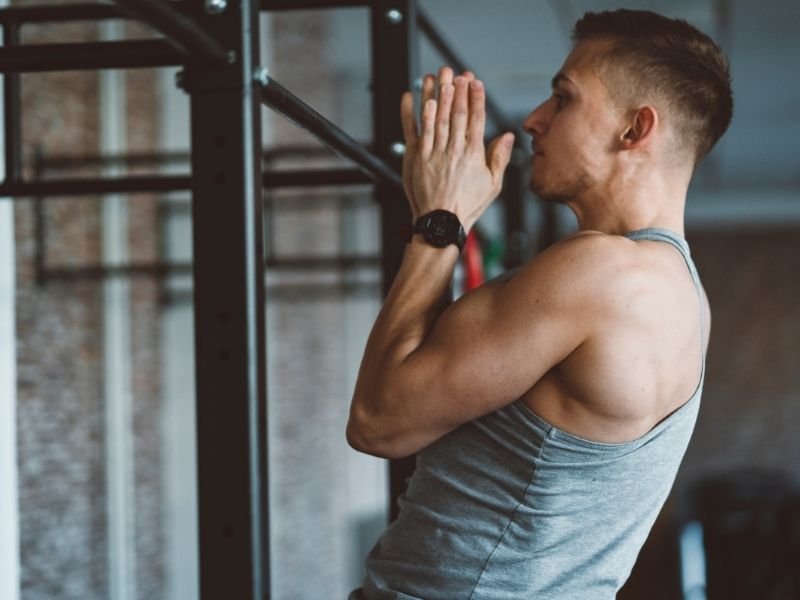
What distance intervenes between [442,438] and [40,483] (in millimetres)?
1826

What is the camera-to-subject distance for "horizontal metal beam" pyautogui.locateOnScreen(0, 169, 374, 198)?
4.79 feet

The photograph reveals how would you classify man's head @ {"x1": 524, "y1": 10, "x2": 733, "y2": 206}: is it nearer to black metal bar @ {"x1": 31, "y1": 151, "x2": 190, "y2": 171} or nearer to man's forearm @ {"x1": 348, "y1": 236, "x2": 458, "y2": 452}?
man's forearm @ {"x1": 348, "y1": 236, "x2": 458, "y2": 452}

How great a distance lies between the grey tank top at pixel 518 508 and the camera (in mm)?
1166

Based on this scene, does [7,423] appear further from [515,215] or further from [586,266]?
[586,266]

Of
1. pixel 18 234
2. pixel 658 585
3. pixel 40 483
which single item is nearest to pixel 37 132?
pixel 18 234

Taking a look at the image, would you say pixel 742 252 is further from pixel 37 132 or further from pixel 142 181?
pixel 142 181

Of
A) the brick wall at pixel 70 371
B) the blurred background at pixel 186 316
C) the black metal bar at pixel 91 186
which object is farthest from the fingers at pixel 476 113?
the brick wall at pixel 70 371

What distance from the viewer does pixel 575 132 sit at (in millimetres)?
1255

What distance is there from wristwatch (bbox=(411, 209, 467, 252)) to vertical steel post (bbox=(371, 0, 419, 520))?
38 cm

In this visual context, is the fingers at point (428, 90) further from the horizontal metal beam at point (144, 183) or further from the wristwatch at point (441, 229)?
the horizontal metal beam at point (144, 183)

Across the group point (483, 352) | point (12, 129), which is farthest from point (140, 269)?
point (483, 352)

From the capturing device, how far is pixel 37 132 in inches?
111

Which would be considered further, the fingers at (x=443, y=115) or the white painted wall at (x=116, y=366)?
the white painted wall at (x=116, y=366)

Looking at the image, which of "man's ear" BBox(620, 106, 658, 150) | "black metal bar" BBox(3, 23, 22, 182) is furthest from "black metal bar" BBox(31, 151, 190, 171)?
"man's ear" BBox(620, 106, 658, 150)
